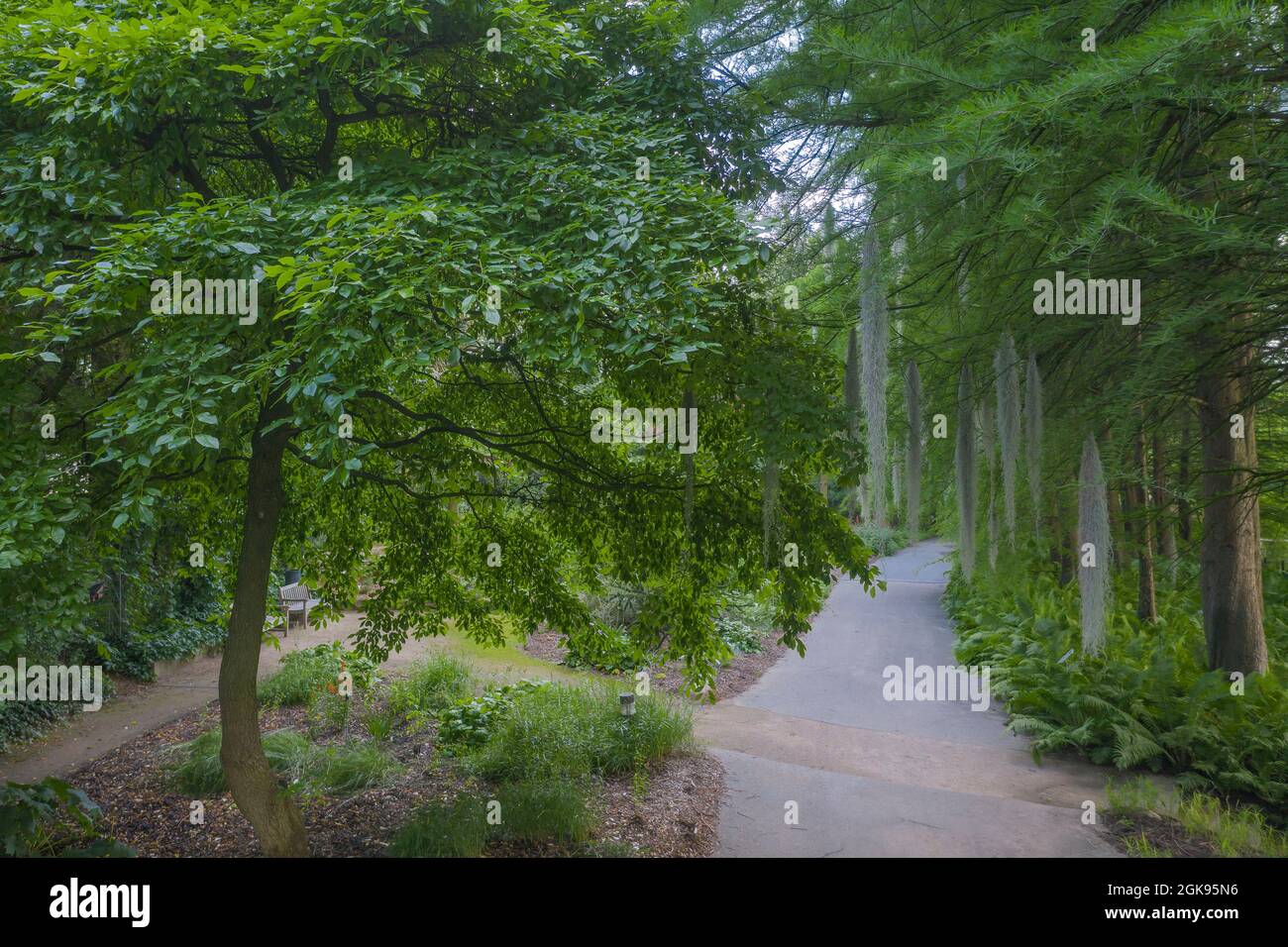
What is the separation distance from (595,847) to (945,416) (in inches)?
153

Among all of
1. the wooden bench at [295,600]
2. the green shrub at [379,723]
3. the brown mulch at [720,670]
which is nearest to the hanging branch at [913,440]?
the brown mulch at [720,670]

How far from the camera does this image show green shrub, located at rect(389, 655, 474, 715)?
916 centimetres

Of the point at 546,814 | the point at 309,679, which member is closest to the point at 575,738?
the point at 546,814

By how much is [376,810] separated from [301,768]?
106 cm

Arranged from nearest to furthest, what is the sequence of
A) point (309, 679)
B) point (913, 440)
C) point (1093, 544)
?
1. point (1093, 544)
2. point (913, 440)
3. point (309, 679)

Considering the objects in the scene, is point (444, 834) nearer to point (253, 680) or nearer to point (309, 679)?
point (253, 680)

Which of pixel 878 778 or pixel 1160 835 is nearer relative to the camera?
pixel 1160 835

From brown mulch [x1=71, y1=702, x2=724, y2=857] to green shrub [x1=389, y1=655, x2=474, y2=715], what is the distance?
91 cm

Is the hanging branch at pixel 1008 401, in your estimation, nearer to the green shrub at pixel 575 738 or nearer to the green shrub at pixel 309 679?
the green shrub at pixel 575 738

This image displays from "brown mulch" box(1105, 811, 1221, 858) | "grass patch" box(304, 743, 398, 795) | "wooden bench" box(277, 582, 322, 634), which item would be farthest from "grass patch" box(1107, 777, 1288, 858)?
"wooden bench" box(277, 582, 322, 634)

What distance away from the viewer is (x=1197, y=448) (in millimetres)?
6770

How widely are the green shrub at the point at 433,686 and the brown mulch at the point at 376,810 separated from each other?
0.91 metres

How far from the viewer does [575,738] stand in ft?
24.3
